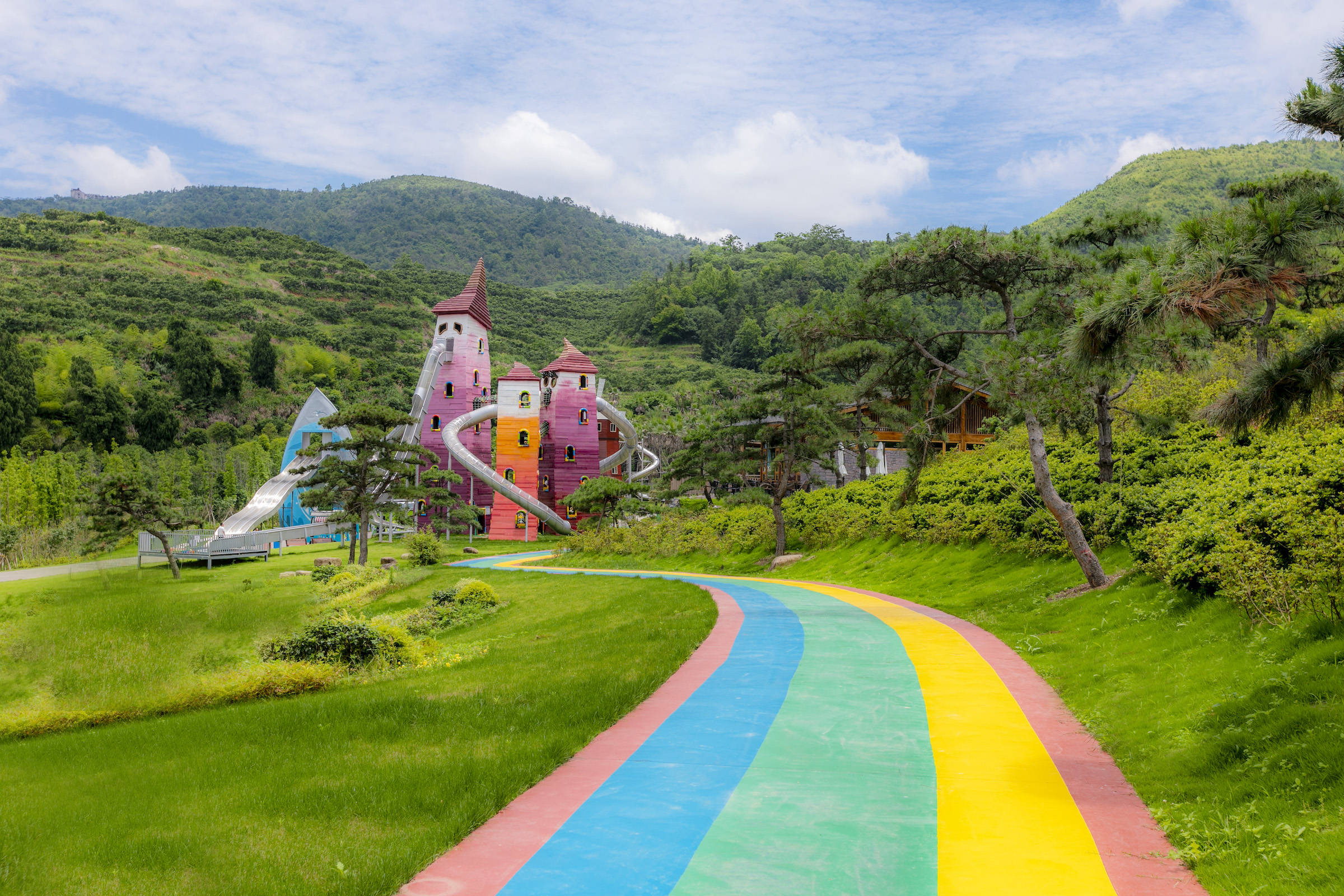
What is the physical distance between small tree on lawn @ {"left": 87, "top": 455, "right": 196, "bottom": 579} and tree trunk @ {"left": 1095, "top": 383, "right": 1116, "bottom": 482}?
22.5m

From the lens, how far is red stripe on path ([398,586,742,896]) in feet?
13.5

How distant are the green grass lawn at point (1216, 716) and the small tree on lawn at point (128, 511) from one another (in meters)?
22.2

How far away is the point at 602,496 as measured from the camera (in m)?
31.4

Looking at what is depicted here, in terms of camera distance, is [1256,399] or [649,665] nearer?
[1256,399]

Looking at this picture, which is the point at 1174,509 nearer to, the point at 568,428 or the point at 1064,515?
the point at 1064,515

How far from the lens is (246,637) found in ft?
40.6

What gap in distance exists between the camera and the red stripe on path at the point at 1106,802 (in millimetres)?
4051

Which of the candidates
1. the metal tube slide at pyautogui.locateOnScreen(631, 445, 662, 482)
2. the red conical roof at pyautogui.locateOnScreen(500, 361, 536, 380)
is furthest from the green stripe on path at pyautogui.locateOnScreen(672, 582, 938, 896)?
the red conical roof at pyautogui.locateOnScreen(500, 361, 536, 380)

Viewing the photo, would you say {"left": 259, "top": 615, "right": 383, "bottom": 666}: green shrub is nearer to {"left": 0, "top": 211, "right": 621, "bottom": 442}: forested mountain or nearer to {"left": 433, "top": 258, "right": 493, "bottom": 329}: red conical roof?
{"left": 433, "top": 258, "right": 493, "bottom": 329}: red conical roof

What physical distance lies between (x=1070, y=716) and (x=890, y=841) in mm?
3334

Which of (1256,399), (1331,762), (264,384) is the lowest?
(1331,762)

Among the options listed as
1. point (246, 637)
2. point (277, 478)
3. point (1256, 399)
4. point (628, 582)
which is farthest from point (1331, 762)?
point (277, 478)

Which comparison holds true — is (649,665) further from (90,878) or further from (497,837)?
(90,878)

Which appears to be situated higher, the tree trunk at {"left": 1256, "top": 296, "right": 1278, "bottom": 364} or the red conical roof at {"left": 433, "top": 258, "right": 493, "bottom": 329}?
the red conical roof at {"left": 433, "top": 258, "right": 493, "bottom": 329}
